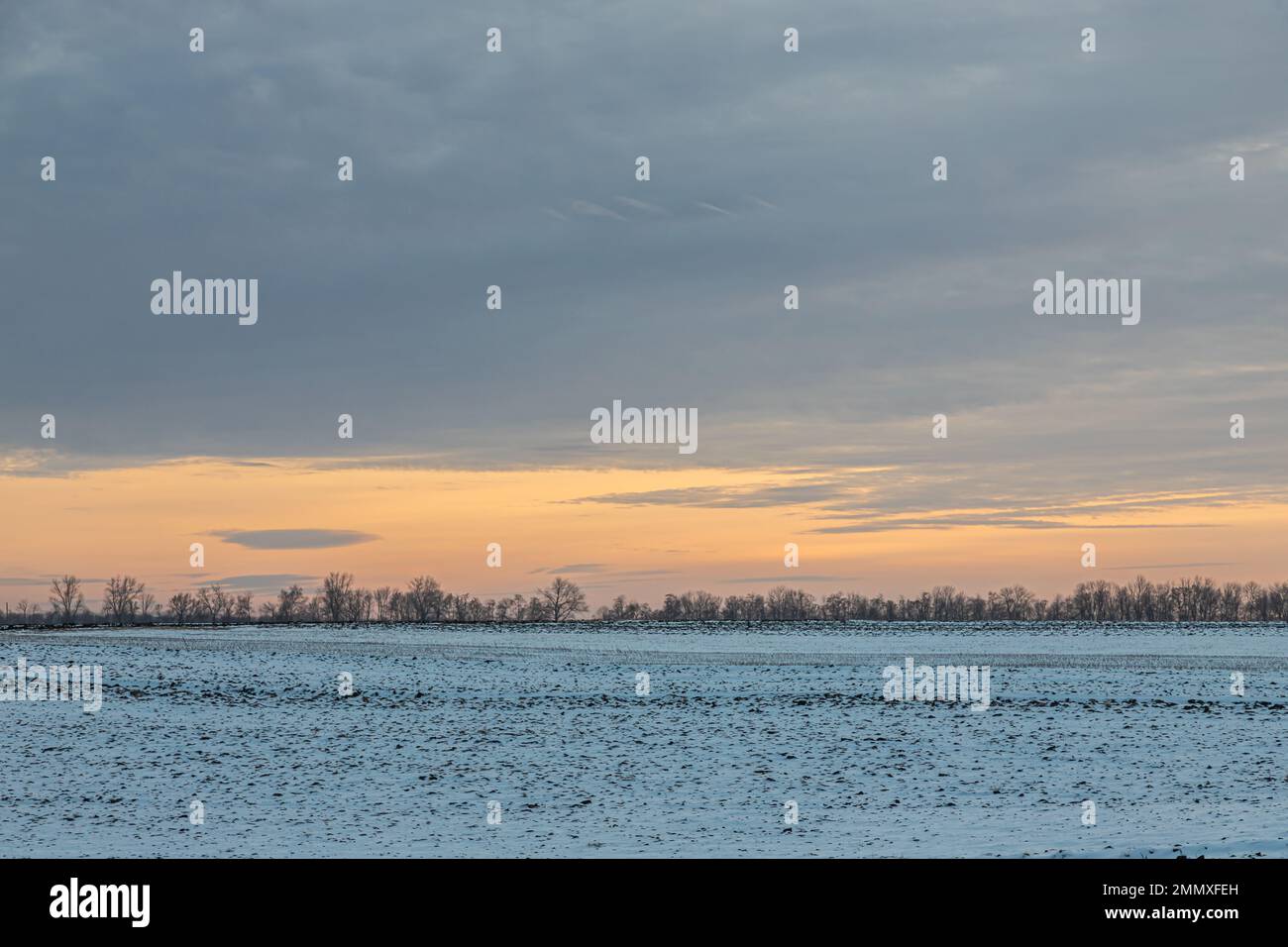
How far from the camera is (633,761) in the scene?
3409 cm

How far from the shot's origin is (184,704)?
145 feet

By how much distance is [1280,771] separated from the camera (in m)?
30.7

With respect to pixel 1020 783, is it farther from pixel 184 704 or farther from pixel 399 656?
pixel 399 656

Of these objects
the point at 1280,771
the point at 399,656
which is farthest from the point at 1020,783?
the point at 399,656

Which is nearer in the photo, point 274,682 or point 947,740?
point 947,740

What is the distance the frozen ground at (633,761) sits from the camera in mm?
24953

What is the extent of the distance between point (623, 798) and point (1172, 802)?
12773 mm

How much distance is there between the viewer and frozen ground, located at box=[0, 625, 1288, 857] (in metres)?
25.0

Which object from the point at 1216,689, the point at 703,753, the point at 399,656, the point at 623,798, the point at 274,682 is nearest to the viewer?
the point at 623,798
